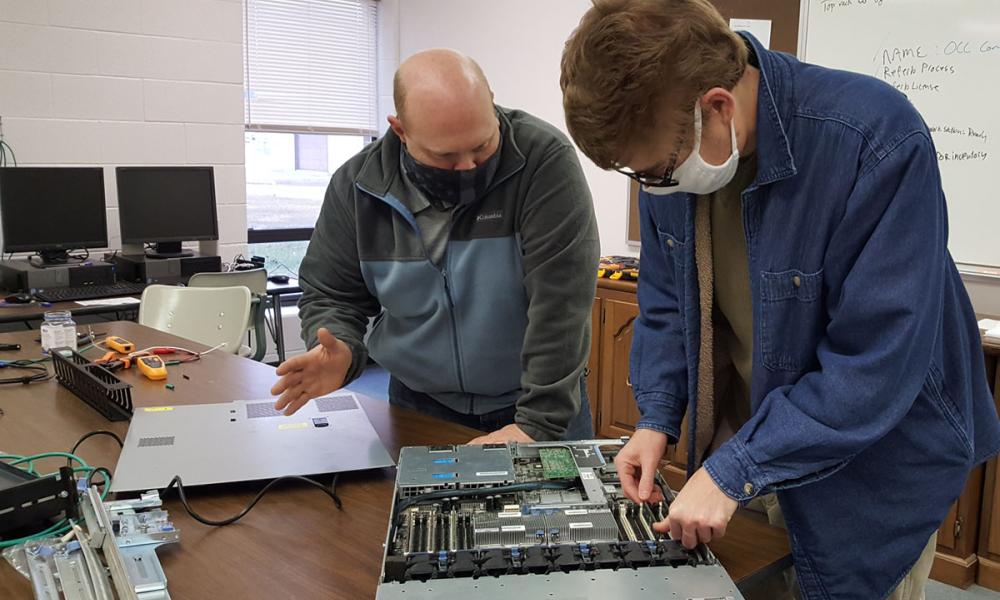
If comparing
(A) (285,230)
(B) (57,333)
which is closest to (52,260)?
(A) (285,230)

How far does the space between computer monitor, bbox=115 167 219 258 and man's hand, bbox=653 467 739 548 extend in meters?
3.70

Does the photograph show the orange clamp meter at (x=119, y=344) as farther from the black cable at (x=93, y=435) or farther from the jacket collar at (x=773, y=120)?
the jacket collar at (x=773, y=120)

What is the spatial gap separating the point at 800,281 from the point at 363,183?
0.87m

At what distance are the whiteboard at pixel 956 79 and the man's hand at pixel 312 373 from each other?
2.19 m

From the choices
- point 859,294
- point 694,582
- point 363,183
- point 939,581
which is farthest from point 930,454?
point 939,581

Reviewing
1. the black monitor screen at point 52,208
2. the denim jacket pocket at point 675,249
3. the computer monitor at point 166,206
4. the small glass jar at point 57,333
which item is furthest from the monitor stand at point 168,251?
the denim jacket pocket at point 675,249

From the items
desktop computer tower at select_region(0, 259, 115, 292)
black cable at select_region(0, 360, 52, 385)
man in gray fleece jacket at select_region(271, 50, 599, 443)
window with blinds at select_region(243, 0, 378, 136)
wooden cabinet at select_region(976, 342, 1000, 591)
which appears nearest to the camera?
man in gray fleece jacket at select_region(271, 50, 599, 443)

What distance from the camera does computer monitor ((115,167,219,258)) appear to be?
4117 mm

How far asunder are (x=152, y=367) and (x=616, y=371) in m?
2.13

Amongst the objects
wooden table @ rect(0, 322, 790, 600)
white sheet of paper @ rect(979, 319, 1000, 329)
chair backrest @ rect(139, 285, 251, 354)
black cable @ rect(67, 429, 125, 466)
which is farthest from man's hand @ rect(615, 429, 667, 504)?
chair backrest @ rect(139, 285, 251, 354)

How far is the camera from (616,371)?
3662 mm

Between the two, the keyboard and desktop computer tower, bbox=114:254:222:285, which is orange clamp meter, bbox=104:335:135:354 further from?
desktop computer tower, bbox=114:254:222:285

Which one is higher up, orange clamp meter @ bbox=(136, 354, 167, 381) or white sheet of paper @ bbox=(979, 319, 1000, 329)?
white sheet of paper @ bbox=(979, 319, 1000, 329)

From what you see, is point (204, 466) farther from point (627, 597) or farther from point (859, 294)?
point (859, 294)
